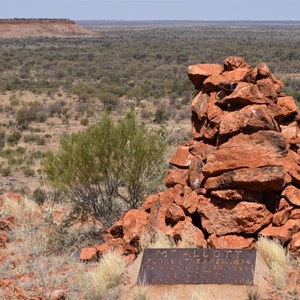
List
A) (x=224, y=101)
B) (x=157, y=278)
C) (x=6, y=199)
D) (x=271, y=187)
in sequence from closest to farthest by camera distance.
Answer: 1. (x=157, y=278)
2. (x=271, y=187)
3. (x=224, y=101)
4. (x=6, y=199)

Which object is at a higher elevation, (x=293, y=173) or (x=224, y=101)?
(x=224, y=101)

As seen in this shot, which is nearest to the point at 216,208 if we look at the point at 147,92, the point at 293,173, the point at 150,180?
the point at 293,173

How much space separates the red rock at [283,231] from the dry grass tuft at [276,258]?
90mm

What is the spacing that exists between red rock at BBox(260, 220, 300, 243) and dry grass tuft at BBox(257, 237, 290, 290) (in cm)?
9

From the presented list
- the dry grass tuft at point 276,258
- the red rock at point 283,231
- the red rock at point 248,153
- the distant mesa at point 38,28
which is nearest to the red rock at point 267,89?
the red rock at point 248,153

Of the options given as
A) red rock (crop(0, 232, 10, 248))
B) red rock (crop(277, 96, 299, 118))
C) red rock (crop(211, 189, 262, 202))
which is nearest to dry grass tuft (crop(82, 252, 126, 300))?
red rock (crop(211, 189, 262, 202))

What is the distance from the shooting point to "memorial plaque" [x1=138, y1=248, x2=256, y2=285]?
7.12 meters

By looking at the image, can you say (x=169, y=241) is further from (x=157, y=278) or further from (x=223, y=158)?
(x=223, y=158)

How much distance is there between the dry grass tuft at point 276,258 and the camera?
7023 millimetres

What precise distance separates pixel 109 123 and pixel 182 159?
1.49 metres

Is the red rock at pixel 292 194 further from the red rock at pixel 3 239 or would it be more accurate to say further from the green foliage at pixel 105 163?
the red rock at pixel 3 239

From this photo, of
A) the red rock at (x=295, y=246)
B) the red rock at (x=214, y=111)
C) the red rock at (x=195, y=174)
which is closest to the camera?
the red rock at (x=295, y=246)

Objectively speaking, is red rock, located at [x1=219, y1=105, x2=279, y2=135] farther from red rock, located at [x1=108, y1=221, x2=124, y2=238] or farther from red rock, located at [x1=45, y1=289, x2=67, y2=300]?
red rock, located at [x1=45, y1=289, x2=67, y2=300]

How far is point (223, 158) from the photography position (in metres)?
8.07
